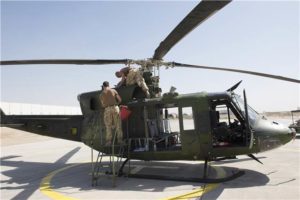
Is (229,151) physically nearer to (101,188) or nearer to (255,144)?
(255,144)

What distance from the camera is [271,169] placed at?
9805 mm

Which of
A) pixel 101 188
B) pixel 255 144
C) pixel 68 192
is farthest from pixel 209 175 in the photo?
pixel 68 192

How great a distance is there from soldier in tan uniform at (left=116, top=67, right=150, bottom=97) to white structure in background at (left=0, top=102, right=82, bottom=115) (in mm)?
45849

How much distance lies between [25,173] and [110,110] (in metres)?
4.11

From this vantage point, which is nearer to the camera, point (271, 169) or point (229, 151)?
point (229, 151)

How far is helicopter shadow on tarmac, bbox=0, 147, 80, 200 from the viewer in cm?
844

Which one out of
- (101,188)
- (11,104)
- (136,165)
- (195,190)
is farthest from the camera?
(11,104)

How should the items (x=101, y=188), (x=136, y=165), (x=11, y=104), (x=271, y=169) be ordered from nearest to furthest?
(x=101, y=188)
(x=271, y=169)
(x=136, y=165)
(x=11, y=104)

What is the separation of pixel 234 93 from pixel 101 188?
15.8 ft

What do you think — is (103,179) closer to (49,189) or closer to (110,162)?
(110,162)

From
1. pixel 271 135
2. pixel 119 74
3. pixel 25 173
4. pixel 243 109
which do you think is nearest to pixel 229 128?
pixel 243 109

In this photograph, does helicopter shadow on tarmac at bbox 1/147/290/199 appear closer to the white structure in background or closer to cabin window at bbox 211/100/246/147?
cabin window at bbox 211/100/246/147

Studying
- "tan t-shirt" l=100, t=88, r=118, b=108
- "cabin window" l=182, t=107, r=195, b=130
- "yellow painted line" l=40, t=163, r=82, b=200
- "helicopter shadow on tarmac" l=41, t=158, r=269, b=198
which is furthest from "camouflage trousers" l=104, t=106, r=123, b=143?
"yellow painted line" l=40, t=163, r=82, b=200

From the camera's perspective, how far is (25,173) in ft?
35.2
